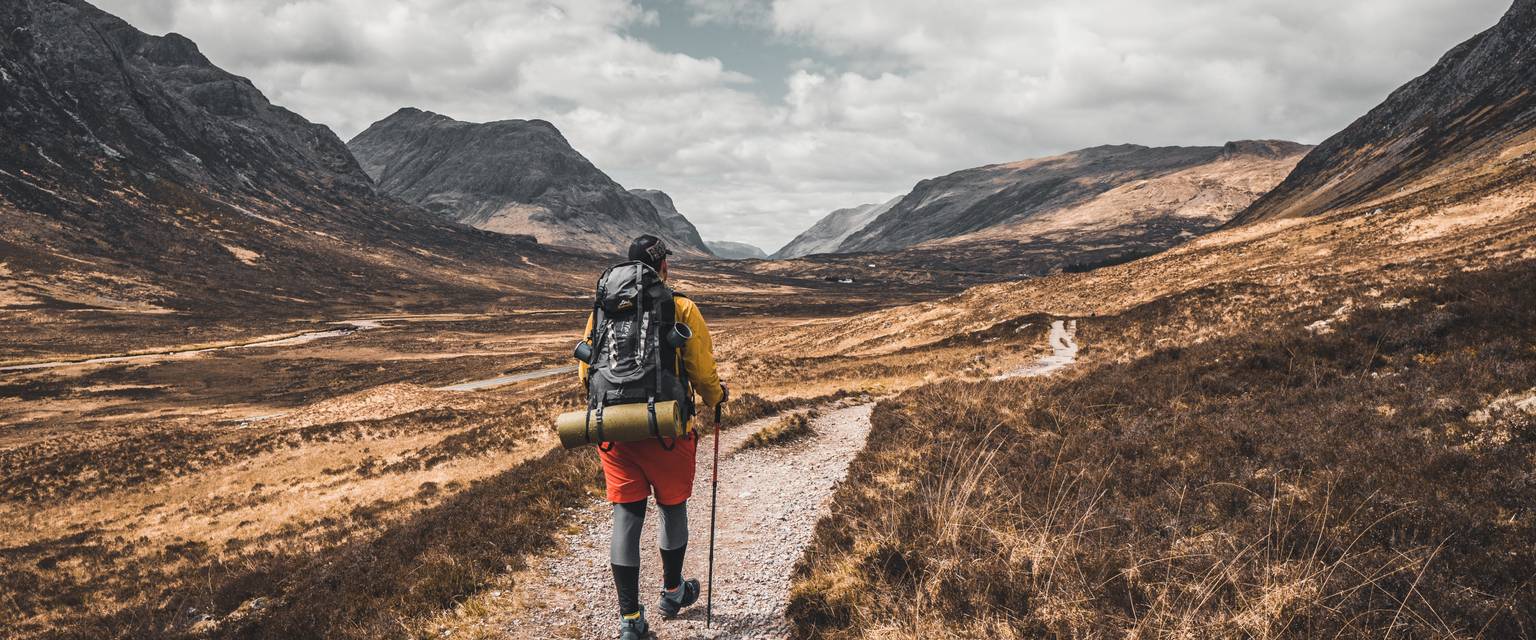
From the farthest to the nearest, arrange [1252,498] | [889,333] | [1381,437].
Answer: [889,333] → [1381,437] → [1252,498]

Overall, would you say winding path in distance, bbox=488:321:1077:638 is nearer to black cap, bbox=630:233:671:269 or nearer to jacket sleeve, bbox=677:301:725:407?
jacket sleeve, bbox=677:301:725:407

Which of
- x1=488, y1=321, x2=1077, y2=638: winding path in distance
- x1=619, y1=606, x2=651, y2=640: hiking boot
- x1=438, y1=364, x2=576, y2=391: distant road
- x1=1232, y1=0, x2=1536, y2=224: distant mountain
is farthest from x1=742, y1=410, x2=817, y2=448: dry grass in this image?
x1=1232, y1=0, x2=1536, y2=224: distant mountain

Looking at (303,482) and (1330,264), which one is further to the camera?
(1330,264)

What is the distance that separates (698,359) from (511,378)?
2509 inches

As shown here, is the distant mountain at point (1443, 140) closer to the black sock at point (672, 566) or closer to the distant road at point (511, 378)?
the black sock at point (672, 566)

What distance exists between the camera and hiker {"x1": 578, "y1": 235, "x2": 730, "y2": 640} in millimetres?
5734

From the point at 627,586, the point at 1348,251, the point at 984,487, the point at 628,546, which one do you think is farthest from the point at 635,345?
the point at 1348,251

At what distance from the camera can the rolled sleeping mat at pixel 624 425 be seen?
5.39 m

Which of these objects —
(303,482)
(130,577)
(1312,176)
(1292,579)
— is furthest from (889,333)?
(1312,176)

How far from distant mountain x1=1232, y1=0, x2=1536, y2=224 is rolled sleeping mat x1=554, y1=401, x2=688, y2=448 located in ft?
189

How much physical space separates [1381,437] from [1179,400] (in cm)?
442

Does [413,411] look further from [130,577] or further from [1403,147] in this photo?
[1403,147]

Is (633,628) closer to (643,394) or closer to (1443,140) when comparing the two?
(643,394)

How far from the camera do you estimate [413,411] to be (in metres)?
40.6
